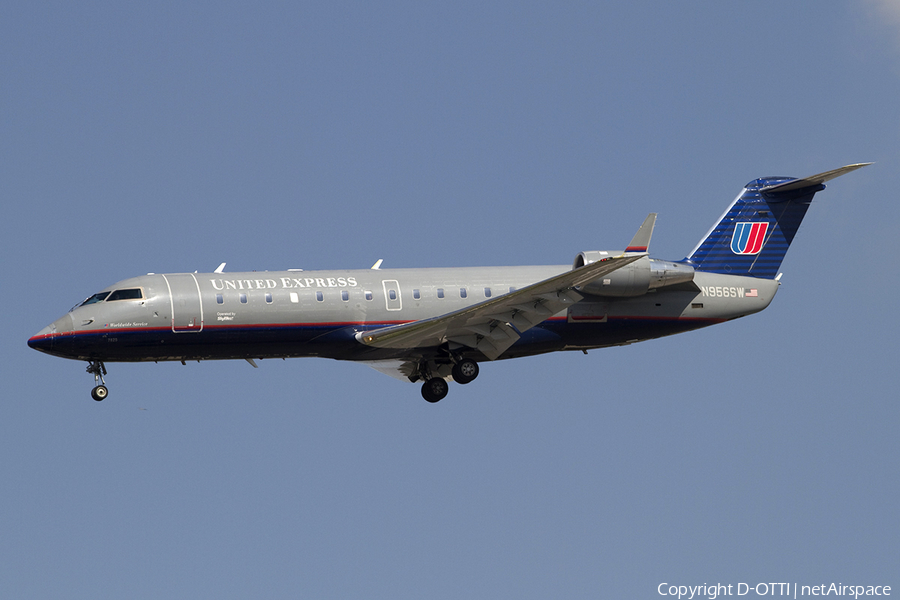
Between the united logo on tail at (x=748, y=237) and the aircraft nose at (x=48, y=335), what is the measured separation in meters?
17.6

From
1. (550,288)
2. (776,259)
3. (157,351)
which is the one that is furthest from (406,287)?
(776,259)

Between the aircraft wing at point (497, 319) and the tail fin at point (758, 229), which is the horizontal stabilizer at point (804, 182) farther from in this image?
the aircraft wing at point (497, 319)

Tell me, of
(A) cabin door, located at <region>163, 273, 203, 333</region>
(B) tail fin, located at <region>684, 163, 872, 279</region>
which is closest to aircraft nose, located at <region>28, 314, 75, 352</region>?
(A) cabin door, located at <region>163, 273, 203, 333</region>

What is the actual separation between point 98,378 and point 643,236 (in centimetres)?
1358

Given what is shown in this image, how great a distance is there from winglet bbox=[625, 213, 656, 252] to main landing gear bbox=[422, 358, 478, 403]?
17.4 ft

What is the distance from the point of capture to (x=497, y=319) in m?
29.1

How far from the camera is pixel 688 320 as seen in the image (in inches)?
1248

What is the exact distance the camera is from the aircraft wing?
27594mm

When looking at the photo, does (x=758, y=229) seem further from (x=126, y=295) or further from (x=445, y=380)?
(x=126, y=295)

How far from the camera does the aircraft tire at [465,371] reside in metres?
30.2

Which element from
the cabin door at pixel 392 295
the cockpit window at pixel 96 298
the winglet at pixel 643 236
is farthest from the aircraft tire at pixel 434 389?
the cockpit window at pixel 96 298

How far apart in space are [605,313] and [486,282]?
319 centimetres

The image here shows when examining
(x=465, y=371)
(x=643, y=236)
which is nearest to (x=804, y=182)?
(x=643, y=236)

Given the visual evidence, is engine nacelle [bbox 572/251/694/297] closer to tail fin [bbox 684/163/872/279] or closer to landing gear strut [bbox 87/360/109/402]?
tail fin [bbox 684/163/872/279]
